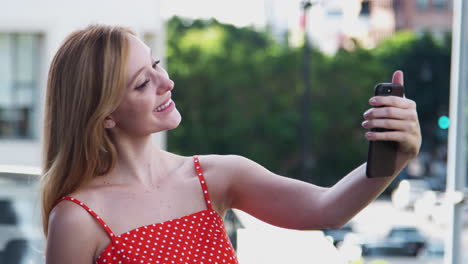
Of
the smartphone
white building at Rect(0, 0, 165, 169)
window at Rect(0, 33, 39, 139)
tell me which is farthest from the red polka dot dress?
window at Rect(0, 33, 39, 139)

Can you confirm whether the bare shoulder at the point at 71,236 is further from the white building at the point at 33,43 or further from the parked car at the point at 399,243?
the parked car at the point at 399,243

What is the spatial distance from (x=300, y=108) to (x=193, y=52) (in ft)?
15.9

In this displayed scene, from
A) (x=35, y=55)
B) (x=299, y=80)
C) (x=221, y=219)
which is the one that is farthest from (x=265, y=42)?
(x=221, y=219)

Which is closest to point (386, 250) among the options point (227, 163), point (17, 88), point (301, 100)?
point (301, 100)

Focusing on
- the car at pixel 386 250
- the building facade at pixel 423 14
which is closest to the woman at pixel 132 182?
the car at pixel 386 250

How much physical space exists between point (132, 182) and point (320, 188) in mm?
383

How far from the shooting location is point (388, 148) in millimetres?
1389

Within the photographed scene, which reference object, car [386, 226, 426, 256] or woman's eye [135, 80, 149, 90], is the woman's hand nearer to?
woman's eye [135, 80, 149, 90]

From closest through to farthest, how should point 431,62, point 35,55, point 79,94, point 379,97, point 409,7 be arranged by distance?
1. point 379,97
2. point 79,94
3. point 35,55
4. point 431,62
5. point 409,7

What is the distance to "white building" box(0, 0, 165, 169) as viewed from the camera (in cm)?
1570

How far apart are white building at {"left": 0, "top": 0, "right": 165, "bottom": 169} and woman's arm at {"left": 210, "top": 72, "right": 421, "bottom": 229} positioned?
13.4 metres

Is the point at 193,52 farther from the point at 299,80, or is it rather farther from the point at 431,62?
the point at 431,62

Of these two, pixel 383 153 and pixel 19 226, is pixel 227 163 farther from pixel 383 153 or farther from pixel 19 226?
pixel 19 226

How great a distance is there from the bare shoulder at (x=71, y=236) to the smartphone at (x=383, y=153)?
54cm
